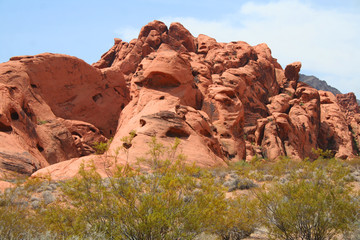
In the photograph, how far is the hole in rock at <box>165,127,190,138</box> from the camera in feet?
60.5

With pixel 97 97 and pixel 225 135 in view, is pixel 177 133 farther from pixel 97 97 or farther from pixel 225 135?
pixel 97 97

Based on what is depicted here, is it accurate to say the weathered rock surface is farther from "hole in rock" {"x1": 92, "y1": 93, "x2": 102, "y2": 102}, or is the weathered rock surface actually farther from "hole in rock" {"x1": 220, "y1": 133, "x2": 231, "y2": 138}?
"hole in rock" {"x1": 220, "y1": 133, "x2": 231, "y2": 138}

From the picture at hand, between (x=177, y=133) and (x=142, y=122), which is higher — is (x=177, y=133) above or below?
below

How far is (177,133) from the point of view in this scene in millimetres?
18766

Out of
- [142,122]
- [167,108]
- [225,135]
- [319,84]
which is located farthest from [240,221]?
[319,84]

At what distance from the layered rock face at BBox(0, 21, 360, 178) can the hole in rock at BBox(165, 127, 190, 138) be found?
0.19 ft

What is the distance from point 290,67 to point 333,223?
3959 centimetres

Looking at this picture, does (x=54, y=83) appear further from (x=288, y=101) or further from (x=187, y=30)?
(x=288, y=101)

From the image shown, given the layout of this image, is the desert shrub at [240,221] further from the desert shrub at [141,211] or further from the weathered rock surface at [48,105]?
the weathered rock surface at [48,105]

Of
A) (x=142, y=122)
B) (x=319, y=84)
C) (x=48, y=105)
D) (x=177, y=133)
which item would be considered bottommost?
(x=177, y=133)

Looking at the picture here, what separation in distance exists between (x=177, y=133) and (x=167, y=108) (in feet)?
9.20

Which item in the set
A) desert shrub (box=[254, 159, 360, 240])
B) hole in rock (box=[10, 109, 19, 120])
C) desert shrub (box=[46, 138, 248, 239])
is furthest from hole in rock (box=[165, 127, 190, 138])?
desert shrub (box=[46, 138, 248, 239])

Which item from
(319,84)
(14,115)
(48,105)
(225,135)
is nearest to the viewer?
(14,115)

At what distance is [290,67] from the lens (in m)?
42.9
